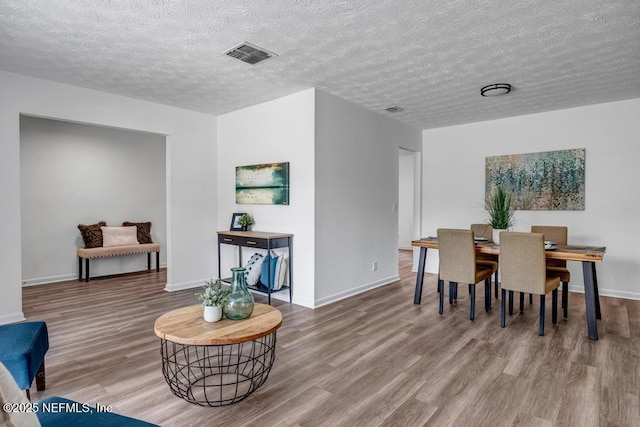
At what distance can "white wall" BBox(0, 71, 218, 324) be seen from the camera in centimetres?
349

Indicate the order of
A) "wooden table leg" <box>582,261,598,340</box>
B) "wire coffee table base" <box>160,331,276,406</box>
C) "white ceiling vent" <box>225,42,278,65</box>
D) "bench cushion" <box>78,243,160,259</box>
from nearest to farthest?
"wire coffee table base" <box>160,331,276,406</box> < "white ceiling vent" <box>225,42,278,65</box> < "wooden table leg" <box>582,261,598,340</box> < "bench cushion" <box>78,243,160,259</box>

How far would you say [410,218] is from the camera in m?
9.36

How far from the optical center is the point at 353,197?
4.57m

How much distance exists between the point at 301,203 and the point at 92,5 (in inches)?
101

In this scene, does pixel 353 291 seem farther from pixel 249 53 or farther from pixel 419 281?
pixel 249 53

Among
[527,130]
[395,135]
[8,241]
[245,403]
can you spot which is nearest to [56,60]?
[8,241]

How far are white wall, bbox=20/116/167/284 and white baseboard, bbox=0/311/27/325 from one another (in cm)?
193

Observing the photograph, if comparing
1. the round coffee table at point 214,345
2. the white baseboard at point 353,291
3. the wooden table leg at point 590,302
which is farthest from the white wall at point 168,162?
the wooden table leg at point 590,302

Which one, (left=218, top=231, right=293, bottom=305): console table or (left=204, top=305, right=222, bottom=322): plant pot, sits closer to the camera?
(left=204, top=305, right=222, bottom=322): plant pot

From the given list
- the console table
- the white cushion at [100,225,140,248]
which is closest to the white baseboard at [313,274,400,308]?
the console table

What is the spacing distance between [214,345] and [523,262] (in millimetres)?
2829

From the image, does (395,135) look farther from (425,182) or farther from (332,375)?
(332,375)

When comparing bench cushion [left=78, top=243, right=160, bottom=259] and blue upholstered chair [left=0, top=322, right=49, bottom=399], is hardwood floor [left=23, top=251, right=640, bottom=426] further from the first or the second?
bench cushion [left=78, top=243, right=160, bottom=259]

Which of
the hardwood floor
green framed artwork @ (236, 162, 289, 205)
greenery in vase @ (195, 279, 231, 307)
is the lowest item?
the hardwood floor
